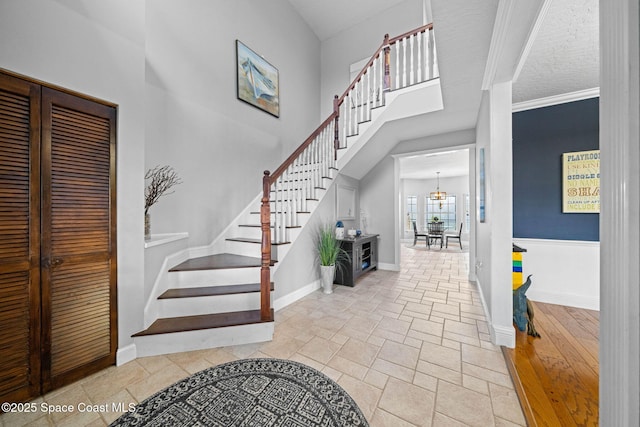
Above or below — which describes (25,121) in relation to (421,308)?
above

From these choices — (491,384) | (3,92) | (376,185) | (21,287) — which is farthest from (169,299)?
(376,185)

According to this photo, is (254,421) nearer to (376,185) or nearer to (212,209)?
(212,209)

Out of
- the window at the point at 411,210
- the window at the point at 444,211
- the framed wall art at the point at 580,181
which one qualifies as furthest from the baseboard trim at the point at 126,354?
the window at the point at 444,211

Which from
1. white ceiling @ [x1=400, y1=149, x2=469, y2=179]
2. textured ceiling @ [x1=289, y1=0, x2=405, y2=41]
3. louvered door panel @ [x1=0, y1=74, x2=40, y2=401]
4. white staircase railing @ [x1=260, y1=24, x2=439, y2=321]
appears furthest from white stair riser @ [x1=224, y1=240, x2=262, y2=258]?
textured ceiling @ [x1=289, y1=0, x2=405, y2=41]

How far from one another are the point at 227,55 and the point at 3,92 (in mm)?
2546

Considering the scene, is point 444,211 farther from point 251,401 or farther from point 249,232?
point 251,401

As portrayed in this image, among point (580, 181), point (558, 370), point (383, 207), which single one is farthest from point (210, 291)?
point (580, 181)

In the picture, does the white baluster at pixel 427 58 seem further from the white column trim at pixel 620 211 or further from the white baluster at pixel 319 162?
the white column trim at pixel 620 211

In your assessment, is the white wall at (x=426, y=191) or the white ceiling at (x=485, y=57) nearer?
the white ceiling at (x=485, y=57)

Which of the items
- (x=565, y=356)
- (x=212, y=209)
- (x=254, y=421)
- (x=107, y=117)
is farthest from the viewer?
(x=212, y=209)

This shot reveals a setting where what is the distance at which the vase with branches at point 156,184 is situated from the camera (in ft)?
7.84

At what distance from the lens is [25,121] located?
150 centimetres

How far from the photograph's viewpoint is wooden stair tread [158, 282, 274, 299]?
227 cm

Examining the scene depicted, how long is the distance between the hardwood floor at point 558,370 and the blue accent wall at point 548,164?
1073 millimetres
